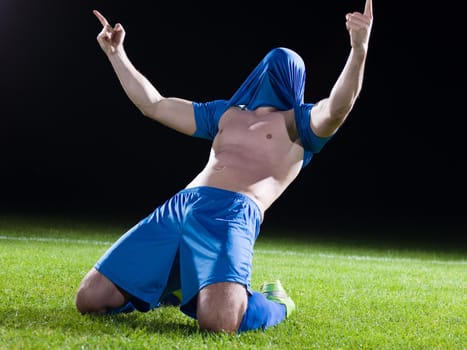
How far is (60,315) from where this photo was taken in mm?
3334

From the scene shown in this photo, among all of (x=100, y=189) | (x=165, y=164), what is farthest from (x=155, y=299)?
(x=165, y=164)

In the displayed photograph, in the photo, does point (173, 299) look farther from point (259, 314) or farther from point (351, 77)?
point (351, 77)

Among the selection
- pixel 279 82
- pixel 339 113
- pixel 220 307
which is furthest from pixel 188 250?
pixel 279 82

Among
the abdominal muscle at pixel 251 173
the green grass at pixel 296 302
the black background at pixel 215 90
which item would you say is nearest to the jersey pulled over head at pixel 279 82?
the abdominal muscle at pixel 251 173

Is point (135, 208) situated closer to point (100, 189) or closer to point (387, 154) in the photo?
point (100, 189)

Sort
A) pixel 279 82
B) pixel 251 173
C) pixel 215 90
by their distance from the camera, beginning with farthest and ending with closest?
pixel 215 90, pixel 279 82, pixel 251 173

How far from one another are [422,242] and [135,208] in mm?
6127

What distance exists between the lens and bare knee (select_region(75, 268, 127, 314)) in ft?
10.8

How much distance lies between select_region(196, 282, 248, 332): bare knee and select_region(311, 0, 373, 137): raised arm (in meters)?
0.93

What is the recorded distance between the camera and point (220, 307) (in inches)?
120

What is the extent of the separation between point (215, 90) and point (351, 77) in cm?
1383

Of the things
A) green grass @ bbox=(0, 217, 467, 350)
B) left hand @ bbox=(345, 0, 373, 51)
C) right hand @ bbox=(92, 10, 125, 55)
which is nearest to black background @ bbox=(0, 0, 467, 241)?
green grass @ bbox=(0, 217, 467, 350)

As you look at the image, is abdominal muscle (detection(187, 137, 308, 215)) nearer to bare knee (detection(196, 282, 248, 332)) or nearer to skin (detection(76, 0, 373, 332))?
skin (detection(76, 0, 373, 332))

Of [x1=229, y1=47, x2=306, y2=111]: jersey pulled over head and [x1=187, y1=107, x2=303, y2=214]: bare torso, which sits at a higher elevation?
[x1=229, y1=47, x2=306, y2=111]: jersey pulled over head
